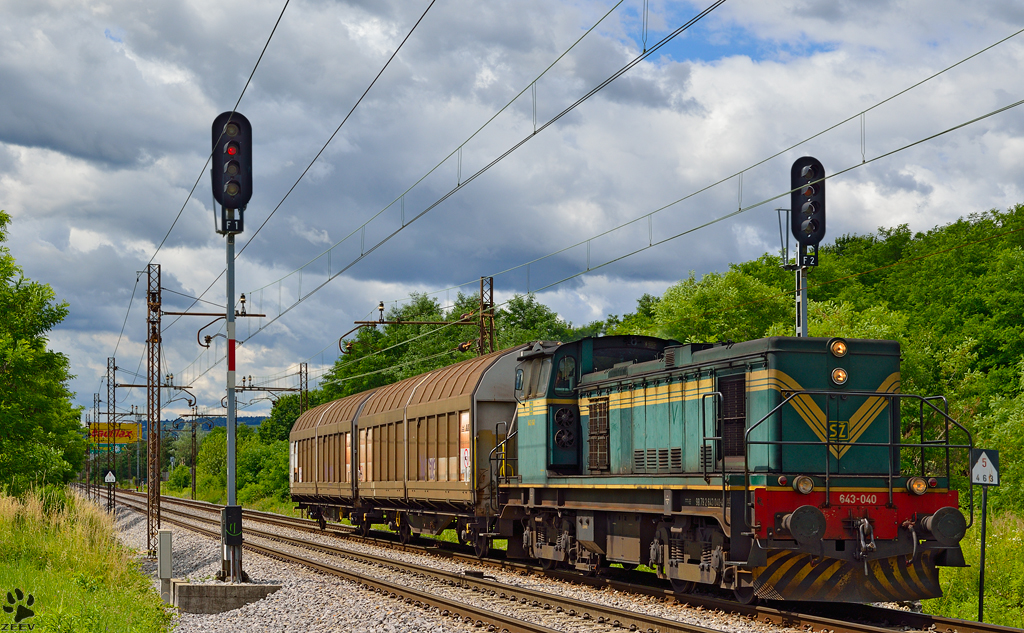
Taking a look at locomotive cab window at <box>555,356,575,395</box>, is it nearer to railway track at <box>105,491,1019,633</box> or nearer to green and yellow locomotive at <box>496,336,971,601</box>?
green and yellow locomotive at <box>496,336,971,601</box>

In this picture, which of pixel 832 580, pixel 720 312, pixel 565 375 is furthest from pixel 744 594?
pixel 720 312

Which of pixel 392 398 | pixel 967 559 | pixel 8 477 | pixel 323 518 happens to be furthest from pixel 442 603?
pixel 323 518

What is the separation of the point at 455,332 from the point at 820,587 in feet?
215

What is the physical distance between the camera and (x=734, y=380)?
1266 cm

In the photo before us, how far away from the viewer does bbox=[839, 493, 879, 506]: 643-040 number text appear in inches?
440

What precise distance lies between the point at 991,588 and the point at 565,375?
288 inches

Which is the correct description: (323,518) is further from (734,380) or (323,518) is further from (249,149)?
(734,380)

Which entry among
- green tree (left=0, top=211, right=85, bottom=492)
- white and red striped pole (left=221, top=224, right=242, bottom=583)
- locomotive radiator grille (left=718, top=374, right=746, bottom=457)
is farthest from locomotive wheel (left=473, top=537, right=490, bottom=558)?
green tree (left=0, top=211, right=85, bottom=492)

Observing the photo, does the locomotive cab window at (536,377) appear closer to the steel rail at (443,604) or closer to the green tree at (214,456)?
the steel rail at (443,604)

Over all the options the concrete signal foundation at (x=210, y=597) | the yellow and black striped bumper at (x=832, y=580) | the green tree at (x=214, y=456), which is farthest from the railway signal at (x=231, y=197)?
the green tree at (x=214, y=456)

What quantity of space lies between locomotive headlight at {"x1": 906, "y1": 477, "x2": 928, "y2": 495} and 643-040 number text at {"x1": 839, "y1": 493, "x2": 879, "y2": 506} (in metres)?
0.49

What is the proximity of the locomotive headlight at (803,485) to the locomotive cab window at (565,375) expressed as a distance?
595cm

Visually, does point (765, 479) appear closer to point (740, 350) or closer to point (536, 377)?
point (740, 350)

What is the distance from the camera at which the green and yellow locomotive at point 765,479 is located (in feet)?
36.3
